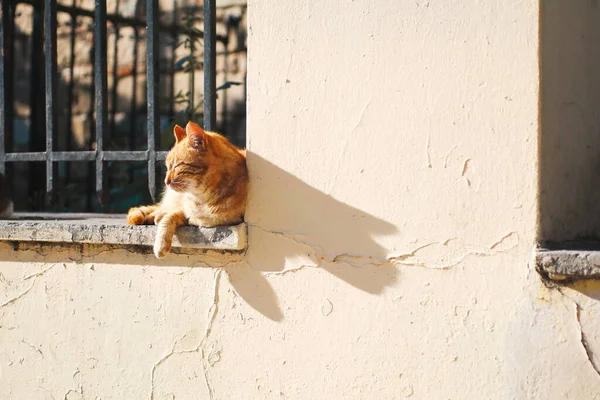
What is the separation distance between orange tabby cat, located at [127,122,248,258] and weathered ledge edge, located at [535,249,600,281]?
1.16 metres

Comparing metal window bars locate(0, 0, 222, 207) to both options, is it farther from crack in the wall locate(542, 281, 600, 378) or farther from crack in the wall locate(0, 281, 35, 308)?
crack in the wall locate(542, 281, 600, 378)

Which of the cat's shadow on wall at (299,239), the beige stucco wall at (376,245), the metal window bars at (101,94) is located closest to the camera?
the beige stucco wall at (376,245)

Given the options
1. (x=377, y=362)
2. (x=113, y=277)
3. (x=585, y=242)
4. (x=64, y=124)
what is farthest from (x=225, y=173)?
(x=64, y=124)

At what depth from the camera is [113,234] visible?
2844 mm

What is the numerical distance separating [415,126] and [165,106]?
3.39m

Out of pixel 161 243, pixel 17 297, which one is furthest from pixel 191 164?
pixel 17 297

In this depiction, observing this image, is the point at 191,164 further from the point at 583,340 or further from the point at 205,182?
the point at 583,340

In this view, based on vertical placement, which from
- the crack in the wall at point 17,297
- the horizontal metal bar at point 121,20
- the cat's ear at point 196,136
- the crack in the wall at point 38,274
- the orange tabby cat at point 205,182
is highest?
the horizontal metal bar at point 121,20

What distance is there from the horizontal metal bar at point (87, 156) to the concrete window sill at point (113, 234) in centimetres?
31

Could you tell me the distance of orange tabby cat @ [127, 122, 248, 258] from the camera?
2.62 m

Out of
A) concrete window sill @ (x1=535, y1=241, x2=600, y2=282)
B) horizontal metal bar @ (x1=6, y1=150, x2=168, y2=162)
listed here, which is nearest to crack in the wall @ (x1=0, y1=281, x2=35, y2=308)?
horizontal metal bar @ (x1=6, y1=150, x2=168, y2=162)

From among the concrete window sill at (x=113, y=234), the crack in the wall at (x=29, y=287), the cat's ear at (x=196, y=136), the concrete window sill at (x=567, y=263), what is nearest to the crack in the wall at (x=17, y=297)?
the crack in the wall at (x=29, y=287)

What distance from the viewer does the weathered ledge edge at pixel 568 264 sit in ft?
6.70

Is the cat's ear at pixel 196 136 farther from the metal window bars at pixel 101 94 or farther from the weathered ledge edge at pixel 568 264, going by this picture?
the weathered ledge edge at pixel 568 264
